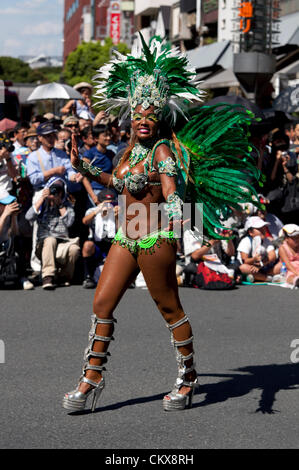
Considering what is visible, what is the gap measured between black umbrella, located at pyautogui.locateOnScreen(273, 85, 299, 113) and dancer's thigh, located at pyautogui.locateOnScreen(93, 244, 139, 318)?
12.0m

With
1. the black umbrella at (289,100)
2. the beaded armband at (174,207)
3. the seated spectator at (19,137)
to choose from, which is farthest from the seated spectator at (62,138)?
the black umbrella at (289,100)

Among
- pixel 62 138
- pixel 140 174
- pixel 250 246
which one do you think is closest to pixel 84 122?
pixel 62 138

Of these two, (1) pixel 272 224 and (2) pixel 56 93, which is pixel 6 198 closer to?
(1) pixel 272 224

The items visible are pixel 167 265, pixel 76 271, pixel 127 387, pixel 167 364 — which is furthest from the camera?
pixel 76 271

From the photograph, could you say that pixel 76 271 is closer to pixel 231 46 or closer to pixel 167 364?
pixel 167 364

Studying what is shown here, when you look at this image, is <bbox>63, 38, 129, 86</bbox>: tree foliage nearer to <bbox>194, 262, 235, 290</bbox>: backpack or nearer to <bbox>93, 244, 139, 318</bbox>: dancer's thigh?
<bbox>194, 262, 235, 290</bbox>: backpack

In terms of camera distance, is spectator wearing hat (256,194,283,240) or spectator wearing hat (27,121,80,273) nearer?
spectator wearing hat (27,121,80,273)

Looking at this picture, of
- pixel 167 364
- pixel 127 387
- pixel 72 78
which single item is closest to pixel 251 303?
pixel 167 364

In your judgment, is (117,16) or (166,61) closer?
(166,61)

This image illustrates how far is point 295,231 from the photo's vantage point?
1036 cm

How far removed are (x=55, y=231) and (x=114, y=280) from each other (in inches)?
196

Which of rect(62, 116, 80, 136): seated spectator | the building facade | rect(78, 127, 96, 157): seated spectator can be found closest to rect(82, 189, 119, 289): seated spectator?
rect(78, 127, 96, 157): seated spectator

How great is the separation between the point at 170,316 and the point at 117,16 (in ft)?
204

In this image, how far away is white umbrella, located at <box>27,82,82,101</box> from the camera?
549 inches
